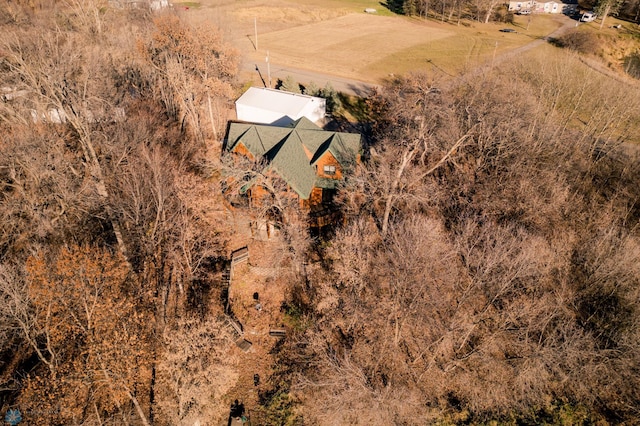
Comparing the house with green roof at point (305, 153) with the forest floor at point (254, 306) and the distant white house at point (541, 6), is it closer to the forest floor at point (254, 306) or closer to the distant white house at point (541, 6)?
the forest floor at point (254, 306)

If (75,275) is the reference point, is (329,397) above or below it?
below

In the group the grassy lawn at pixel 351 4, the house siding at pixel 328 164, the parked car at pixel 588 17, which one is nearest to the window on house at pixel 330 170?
the house siding at pixel 328 164

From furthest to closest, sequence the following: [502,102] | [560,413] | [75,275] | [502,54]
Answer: [502,54] < [502,102] < [560,413] < [75,275]

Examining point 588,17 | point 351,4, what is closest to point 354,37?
point 351,4

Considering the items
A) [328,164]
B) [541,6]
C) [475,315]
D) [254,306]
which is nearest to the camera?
[475,315]

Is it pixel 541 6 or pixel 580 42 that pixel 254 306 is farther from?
pixel 541 6

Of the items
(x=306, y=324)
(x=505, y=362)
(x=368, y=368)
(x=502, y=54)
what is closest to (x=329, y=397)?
(x=368, y=368)

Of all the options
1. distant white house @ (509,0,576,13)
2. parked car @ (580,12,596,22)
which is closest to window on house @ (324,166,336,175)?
parked car @ (580,12,596,22)

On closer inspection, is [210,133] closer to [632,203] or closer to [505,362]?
[505,362]
